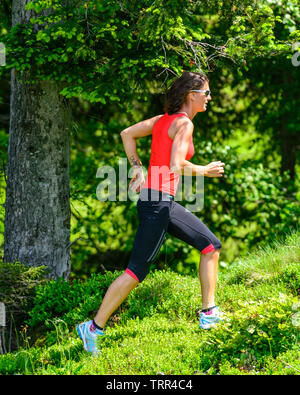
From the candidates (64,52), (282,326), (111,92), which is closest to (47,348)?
(282,326)

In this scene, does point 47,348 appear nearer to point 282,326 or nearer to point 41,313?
point 41,313

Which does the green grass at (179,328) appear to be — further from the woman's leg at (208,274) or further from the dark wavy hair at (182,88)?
the dark wavy hair at (182,88)

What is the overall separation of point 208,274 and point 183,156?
1074mm

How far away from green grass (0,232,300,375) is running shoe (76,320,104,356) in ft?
0.27

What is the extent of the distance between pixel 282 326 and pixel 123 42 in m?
3.37

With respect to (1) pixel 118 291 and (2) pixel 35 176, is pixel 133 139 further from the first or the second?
(2) pixel 35 176

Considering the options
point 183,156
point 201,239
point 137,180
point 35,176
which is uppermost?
point 35,176

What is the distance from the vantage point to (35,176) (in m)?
6.11

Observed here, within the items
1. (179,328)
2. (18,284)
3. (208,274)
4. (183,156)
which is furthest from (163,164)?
(18,284)

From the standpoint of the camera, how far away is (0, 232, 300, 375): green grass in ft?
12.9

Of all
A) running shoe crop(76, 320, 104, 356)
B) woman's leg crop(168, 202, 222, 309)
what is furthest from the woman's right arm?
running shoe crop(76, 320, 104, 356)

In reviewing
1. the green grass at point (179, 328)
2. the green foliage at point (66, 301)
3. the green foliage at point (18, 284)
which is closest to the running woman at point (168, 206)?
the green grass at point (179, 328)

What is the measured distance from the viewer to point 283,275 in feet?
17.1
